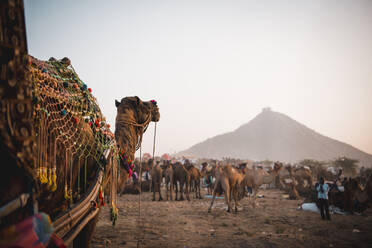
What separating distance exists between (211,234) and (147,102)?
5.30 meters

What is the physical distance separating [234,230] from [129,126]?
5.95 m

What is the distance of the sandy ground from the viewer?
6062mm

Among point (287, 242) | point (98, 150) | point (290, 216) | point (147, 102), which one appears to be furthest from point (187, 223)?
point (98, 150)

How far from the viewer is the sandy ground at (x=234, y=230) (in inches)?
239

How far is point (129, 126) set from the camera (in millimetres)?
3561

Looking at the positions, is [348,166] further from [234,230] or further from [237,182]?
[234,230]

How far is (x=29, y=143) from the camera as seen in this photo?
113cm

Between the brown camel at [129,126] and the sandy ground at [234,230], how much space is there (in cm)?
216

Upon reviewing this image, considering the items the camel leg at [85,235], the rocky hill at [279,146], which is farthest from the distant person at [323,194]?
the rocky hill at [279,146]

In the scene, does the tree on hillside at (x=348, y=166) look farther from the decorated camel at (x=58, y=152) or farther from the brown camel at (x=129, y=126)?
the decorated camel at (x=58, y=152)

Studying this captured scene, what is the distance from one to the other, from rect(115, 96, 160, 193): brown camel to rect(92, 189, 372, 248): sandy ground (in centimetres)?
216

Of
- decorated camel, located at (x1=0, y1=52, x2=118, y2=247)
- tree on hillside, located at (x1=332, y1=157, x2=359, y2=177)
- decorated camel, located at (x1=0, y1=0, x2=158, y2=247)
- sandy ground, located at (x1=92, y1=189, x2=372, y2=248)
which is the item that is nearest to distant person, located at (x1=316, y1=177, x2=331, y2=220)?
sandy ground, located at (x1=92, y1=189, x2=372, y2=248)

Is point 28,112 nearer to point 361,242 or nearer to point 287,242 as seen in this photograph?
point 287,242

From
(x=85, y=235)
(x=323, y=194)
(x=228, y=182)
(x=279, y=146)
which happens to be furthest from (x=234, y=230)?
(x=279, y=146)
